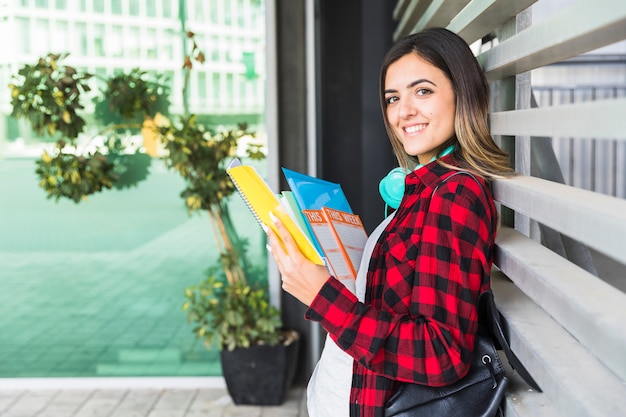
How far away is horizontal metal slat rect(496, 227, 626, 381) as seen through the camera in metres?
0.66

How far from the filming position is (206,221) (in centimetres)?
397

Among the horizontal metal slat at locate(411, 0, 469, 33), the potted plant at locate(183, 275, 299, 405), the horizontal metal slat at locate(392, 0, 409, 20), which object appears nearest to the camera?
the horizontal metal slat at locate(411, 0, 469, 33)

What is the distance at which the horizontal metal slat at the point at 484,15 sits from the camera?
117 centimetres

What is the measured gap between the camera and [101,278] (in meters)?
4.02

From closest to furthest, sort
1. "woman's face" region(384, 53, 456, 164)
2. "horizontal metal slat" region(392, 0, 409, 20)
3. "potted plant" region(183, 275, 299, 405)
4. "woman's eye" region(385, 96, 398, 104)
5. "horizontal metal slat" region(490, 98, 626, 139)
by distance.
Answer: "horizontal metal slat" region(490, 98, 626, 139), "woman's face" region(384, 53, 456, 164), "woman's eye" region(385, 96, 398, 104), "horizontal metal slat" region(392, 0, 409, 20), "potted plant" region(183, 275, 299, 405)

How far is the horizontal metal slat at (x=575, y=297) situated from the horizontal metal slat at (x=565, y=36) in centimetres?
26

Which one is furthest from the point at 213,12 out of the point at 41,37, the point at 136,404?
the point at 136,404

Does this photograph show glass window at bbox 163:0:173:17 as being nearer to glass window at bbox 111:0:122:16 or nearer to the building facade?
the building facade

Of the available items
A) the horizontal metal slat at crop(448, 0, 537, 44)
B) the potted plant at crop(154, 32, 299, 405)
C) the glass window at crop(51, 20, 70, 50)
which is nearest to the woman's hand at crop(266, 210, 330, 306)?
the horizontal metal slat at crop(448, 0, 537, 44)

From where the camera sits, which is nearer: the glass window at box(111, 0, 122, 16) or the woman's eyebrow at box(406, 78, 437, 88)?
the woman's eyebrow at box(406, 78, 437, 88)

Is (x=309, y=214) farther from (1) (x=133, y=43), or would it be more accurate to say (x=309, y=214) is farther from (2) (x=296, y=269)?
(1) (x=133, y=43)

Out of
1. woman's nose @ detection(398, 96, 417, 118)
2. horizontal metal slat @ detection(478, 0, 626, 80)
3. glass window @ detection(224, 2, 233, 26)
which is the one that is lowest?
woman's nose @ detection(398, 96, 417, 118)

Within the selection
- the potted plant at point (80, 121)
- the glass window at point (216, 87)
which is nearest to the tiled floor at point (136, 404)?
the potted plant at point (80, 121)

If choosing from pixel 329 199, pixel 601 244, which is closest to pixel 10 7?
pixel 329 199
